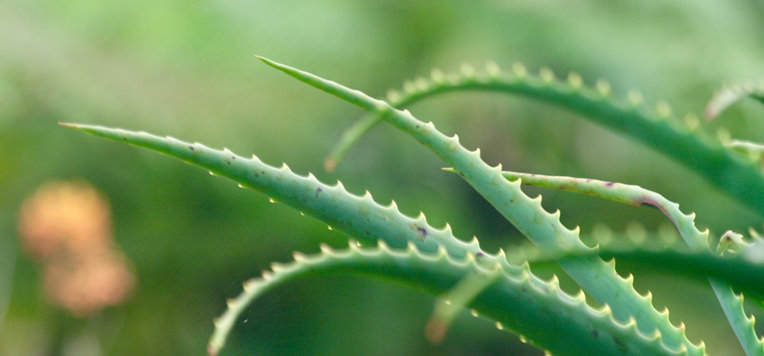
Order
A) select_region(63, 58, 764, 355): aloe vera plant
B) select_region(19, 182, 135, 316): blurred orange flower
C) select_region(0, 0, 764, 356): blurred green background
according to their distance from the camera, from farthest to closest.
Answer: select_region(0, 0, 764, 356): blurred green background
select_region(19, 182, 135, 316): blurred orange flower
select_region(63, 58, 764, 355): aloe vera plant

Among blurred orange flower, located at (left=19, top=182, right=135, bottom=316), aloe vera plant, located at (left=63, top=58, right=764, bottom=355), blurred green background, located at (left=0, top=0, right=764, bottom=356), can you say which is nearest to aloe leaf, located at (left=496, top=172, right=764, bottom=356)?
aloe vera plant, located at (left=63, top=58, right=764, bottom=355)

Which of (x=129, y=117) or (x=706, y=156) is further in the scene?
(x=129, y=117)

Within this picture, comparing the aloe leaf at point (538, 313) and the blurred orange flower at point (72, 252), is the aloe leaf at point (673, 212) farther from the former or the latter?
the blurred orange flower at point (72, 252)

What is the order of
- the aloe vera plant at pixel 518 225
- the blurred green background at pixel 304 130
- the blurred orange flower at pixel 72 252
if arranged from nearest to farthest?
the aloe vera plant at pixel 518 225, the blurred orange flower at pixel 72 252, the blurred green background at pixel 304 130

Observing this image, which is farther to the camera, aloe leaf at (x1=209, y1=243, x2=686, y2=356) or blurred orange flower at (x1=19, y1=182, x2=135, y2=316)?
blurred orange flower at (x1=19, y1=182, x2=135, y2=316)

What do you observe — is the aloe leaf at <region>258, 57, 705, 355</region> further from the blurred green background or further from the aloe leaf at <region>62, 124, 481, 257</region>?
the blurred green background

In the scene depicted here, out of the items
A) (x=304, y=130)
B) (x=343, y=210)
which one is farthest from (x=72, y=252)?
(x=343, y=210)

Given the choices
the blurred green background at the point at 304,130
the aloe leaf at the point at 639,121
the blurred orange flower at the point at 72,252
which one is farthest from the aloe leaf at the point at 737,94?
the blurred green background at the point at 304,130

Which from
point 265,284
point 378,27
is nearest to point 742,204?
point 265,284

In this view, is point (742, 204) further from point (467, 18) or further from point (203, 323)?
point (467, 18)
